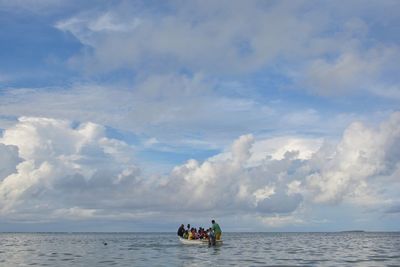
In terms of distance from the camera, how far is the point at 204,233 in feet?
246

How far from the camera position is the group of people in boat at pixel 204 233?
69375 millimetres

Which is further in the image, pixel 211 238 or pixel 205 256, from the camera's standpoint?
pixel 211 238

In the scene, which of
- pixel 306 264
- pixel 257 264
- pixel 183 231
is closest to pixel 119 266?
pixel 257 264

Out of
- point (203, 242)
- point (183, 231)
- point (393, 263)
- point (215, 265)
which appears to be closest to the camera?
point (215, 265)

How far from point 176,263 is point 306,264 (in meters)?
12.1

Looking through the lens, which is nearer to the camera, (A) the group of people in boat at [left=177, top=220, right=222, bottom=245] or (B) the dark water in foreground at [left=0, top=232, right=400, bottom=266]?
(B) the dark water in foreground at [left=0, top=232, right=400, bottom=266]

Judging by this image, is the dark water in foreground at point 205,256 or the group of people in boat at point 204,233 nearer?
the dark water in foreground at point 205,256

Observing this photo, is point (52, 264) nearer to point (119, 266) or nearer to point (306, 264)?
point (119, 266)

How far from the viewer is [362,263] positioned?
4441 centimetres

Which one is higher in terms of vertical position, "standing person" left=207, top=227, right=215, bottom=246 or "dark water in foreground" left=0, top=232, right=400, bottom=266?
"standing person" left=207, top=227, right=215, bottom=246

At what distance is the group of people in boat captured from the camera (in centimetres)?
6938

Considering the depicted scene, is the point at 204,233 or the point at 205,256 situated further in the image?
the point at 204,233

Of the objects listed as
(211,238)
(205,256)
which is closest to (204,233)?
(211,238)

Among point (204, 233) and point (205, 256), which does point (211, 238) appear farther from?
point (205, 256)
